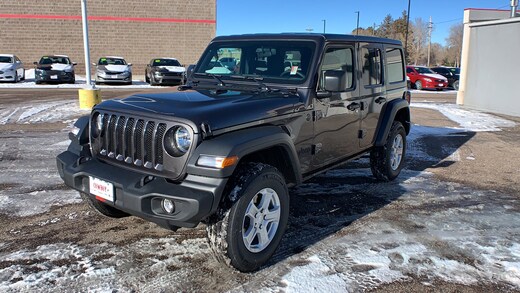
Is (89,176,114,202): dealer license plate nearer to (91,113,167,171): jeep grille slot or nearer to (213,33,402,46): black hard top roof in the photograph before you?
(91,113,167,171): jeep grille slot

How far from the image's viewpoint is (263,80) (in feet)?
14.3

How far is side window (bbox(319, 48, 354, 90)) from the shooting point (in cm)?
425

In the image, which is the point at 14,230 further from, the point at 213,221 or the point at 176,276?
the point at 213,221

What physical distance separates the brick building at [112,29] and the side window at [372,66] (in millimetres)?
30497

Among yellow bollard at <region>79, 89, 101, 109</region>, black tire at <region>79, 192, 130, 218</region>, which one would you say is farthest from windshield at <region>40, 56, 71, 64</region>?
black tire at <region>79, 192, 130, 218</region>

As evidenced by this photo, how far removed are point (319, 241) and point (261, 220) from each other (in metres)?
0.86

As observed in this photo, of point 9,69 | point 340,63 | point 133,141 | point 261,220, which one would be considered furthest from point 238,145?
point 9,69

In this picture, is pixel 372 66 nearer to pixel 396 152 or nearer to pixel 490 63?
pixel 396 152

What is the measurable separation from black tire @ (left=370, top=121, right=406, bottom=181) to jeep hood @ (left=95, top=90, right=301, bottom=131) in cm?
243

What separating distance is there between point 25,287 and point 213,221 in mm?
1444

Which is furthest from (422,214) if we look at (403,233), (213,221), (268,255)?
(213,221)

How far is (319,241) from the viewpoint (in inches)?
161

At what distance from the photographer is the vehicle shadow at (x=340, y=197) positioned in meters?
4.23

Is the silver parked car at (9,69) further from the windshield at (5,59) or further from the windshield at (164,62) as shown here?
the windshield at (164,62)
